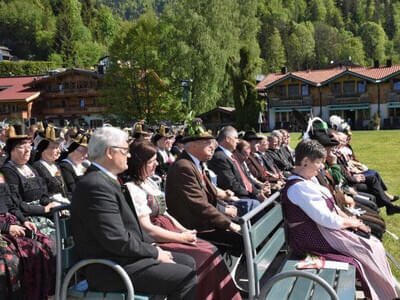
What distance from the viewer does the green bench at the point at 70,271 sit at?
3.08 metres

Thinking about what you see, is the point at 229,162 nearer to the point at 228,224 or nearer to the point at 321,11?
the point at 228,224

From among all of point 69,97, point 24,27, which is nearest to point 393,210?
point 69,97

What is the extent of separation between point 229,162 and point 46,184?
2502 mm

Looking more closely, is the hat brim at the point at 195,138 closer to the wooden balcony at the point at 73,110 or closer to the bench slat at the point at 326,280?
the bench slat at the point at 326,280

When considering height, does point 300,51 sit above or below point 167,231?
above

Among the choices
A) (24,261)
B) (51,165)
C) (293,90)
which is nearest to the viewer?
(24,261)

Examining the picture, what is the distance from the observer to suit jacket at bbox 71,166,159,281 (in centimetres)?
306

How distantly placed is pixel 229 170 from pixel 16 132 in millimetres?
2852

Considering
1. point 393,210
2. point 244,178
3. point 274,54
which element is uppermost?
point 274,54

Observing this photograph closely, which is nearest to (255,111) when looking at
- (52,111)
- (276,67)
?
(52,111)

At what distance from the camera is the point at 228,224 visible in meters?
4.45

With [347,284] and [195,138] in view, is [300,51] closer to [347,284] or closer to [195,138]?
[195,138]

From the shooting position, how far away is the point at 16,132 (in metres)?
5.25

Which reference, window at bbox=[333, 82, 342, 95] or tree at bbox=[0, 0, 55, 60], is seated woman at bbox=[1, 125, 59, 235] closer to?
A: window at bbox=[333, 82, 342, 95]
